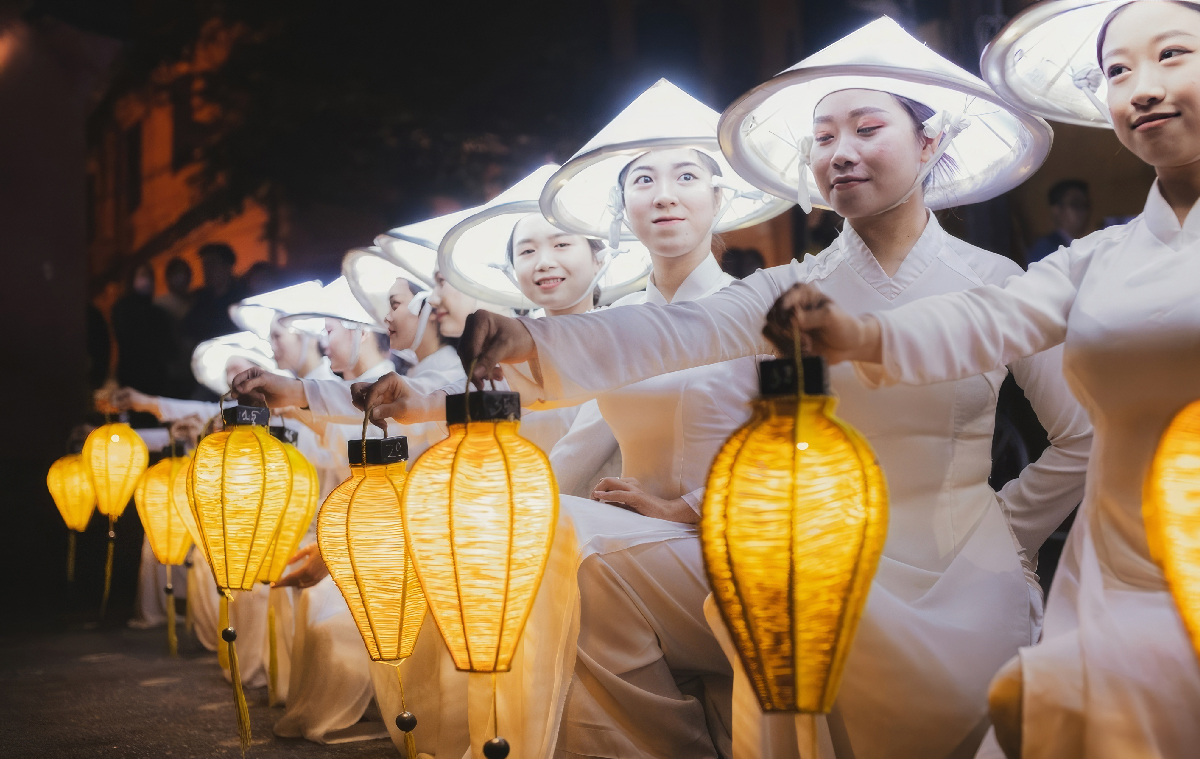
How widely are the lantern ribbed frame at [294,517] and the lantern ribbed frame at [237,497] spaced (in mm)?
32

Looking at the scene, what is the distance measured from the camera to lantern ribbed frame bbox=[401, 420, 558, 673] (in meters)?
1.56

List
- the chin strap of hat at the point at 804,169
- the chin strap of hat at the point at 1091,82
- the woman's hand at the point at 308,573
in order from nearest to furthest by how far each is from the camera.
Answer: the chin strap of hat at the point at 1091,82, the chin strap of hat at the point at 804,169, the woman's hand at the point at 308,573

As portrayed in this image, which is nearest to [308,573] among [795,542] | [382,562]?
[382,562]

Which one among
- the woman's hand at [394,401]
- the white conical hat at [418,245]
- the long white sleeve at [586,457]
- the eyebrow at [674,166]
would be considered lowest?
the long white sleeve at [586,457]

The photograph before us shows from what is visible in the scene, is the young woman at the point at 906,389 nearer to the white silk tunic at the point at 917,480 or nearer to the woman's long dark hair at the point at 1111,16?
the white silk tunic at the point at 917,480

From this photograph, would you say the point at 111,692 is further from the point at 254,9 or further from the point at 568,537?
the point at 254,9

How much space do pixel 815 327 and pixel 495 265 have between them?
2.72 meters

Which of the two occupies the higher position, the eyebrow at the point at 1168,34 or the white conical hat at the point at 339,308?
the white conical hat at the point at 339,308

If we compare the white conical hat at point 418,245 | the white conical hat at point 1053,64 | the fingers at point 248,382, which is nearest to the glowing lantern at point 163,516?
the white conical hat at point 418,245

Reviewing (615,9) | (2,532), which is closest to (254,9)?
(615,9)

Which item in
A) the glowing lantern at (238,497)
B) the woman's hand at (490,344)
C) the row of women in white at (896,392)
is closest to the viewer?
the row of women in white at (896,392)

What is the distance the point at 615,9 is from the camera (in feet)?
27.5

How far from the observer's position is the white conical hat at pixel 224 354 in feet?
19.6

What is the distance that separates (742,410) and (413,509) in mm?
1355
